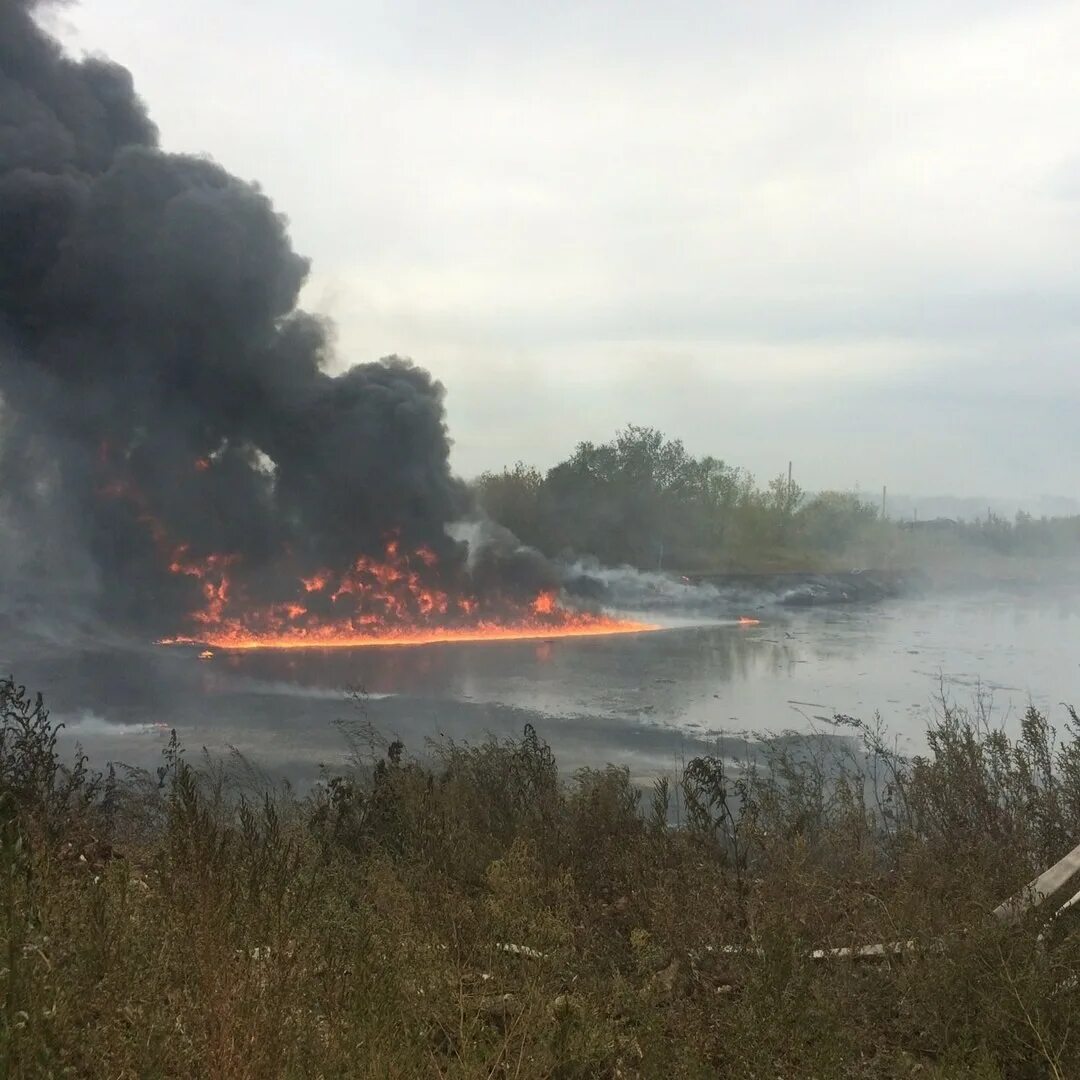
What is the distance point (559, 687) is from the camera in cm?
1557

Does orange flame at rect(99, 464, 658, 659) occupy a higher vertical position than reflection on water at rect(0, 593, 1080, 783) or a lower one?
higher

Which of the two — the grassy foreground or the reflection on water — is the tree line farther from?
the grassy foreground

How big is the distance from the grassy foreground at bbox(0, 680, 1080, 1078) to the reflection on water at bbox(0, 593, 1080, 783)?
4.68 meters

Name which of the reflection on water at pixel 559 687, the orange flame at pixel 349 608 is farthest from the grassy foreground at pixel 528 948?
the orange flame at pixel 349 608

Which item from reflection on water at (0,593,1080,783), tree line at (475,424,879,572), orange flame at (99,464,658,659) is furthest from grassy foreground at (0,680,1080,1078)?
tree line at (475,424,879,572)

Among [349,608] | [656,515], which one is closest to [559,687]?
[349,608]

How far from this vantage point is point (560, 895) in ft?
15.5

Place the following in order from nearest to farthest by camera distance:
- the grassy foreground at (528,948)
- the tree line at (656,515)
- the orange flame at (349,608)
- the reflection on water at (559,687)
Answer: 1. the grassy foreground at (528,948)
2. the reflection on water at (559,687)
3. the orange flame at (349,608)
4. the tree line at (656,515)

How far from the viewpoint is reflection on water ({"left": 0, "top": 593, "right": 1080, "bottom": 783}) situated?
39.4 ft

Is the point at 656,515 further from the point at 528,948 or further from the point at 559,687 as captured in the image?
the point at 528,948

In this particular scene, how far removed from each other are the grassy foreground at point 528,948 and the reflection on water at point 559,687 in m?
4.68

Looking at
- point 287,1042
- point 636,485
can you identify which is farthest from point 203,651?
point 636,485

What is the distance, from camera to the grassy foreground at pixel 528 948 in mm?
2832

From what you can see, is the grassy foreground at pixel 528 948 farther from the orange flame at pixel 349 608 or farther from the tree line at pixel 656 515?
the tree line at pixel 656 515
